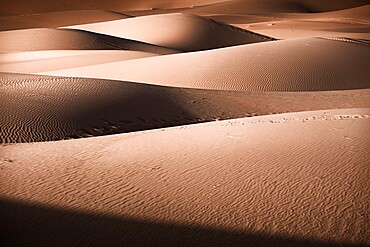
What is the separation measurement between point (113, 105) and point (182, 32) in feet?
38.7

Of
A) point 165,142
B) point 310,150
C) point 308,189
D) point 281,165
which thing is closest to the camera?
point 308,189

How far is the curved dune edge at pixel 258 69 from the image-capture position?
8.49 meters

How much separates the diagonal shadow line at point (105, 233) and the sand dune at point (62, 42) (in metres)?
12.2

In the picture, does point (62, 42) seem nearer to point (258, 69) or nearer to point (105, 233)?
point (258, 69)

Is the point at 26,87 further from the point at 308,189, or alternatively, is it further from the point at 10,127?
the point at 308,189

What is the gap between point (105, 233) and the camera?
7.52 ft

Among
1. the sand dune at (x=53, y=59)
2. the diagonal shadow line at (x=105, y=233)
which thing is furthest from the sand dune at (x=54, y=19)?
the diagonal shadow line at (x=105, y=233)

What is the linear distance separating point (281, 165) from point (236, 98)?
4.19 m

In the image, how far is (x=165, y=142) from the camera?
3.61m

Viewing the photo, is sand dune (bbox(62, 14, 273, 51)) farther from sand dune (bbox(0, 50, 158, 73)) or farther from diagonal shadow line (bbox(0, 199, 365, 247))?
diagonal shadow line (bbox(0, 199, 365, 247))

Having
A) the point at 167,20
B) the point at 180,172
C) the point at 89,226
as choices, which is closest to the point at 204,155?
the point at 180,172

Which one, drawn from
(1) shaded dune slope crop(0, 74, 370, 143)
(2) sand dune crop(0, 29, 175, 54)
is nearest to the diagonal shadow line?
(1) shaded dune slope crop(0, 74, 370, 143)

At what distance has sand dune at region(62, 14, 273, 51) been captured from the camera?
16750 millimetres

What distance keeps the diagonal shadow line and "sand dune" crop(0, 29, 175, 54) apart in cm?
1217
